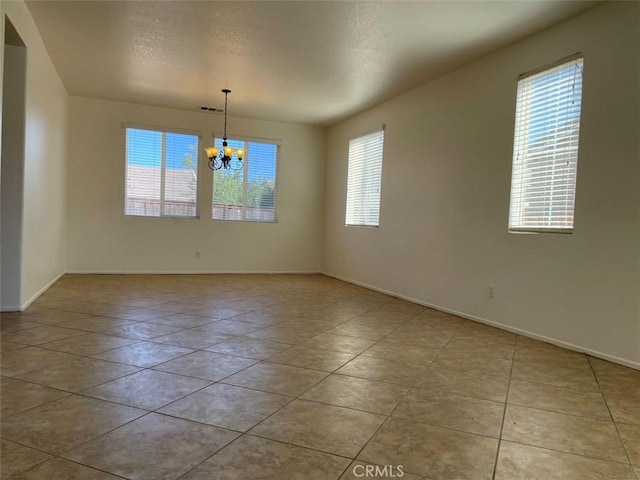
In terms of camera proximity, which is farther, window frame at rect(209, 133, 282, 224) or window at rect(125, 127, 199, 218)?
window frame at rect(209, 133, 282, 224)

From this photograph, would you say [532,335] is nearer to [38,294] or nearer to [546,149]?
[546,149]

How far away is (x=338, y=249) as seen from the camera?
789 cm

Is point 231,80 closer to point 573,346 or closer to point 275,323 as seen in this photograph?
point 275,323

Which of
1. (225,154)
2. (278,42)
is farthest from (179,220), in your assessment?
(278,42)

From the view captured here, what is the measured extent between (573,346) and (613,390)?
93 centimetres

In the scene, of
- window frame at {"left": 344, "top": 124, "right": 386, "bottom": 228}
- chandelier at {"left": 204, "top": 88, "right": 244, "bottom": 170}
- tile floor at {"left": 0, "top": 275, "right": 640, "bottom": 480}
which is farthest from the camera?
window frame at {"left": 344, "top": 124, "right": 386, "bottom": 228}

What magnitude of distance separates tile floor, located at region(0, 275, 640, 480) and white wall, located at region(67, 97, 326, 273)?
3.19m

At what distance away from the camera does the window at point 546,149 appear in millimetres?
3602

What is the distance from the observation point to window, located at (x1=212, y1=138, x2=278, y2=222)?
309 inches

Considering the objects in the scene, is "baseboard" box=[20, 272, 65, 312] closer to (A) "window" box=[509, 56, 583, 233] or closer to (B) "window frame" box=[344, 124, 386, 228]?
(B) "window frame" box=[344, 124, 386, 228]

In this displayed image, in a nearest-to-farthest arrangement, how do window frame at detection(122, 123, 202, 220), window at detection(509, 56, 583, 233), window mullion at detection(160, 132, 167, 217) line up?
window at detection(509, 56, 583, 233), window frame at detection(122, 123, 202, 220), window mullion at detection(160, 132, 167, 217)

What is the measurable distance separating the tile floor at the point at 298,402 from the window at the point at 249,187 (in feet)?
12.9

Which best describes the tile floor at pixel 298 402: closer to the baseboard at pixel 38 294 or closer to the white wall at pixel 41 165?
the baseboard at pixel 38 294

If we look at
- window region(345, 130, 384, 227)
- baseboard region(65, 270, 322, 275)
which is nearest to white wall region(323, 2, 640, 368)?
window region(345, 130, 384, 227)
